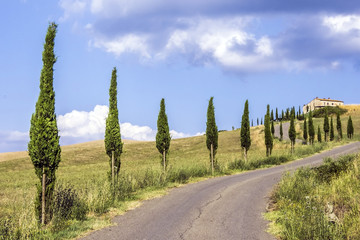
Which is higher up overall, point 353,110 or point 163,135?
point 353,110

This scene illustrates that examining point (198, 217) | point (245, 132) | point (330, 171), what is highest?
point (245, 132)

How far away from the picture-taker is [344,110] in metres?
118

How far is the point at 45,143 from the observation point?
11445 mm

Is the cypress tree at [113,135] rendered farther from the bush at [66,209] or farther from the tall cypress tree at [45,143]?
the tall cypress tree at [45,143]

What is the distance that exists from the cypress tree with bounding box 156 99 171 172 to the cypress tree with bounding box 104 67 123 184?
6125 millimetres

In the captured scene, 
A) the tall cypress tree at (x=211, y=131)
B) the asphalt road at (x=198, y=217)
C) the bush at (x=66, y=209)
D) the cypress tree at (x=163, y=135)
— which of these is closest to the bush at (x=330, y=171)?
the asphalt road at (x=198, y=217)

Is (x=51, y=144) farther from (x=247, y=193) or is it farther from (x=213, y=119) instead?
(x=213, y=119)

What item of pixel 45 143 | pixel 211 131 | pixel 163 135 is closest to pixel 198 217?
pixel 45 143

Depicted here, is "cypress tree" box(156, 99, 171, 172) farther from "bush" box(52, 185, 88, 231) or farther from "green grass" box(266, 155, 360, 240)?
"bush" box(52, 185, 88, 231)

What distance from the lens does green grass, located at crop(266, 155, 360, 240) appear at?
25.3 feet

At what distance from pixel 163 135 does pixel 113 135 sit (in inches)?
266

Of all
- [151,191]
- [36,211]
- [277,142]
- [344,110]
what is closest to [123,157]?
[277,142]

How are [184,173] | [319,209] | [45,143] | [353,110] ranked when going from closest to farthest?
[319,209] < [45,143] < [184,173] < [353,110]

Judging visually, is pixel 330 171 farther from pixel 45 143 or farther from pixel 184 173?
pixel 45 143
